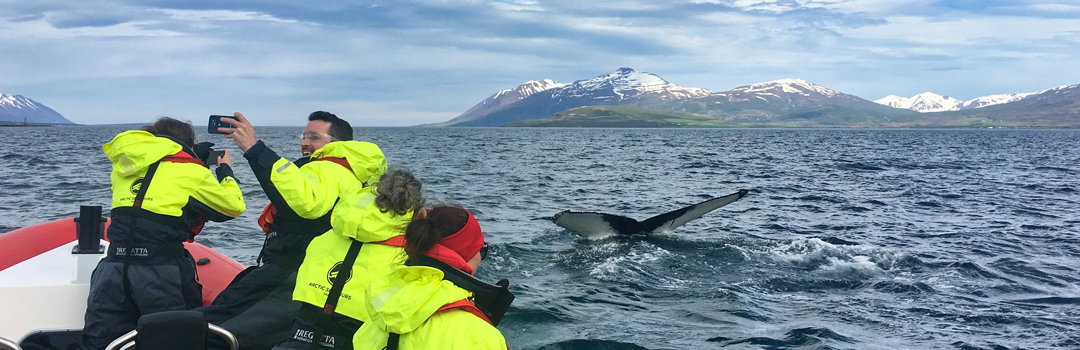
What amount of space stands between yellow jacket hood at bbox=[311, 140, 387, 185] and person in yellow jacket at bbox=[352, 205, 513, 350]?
1423mm

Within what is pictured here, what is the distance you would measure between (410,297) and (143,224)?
310 centimetres

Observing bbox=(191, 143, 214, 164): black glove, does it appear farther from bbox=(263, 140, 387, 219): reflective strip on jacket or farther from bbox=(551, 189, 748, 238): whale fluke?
bbox=(551, 189, 748, 238): whale fluke

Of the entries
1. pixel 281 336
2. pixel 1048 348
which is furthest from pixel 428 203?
pixel 1048 348

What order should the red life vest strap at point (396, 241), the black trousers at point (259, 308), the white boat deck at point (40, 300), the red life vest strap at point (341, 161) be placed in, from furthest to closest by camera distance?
1. the white boat deck at point (40, 300)
2. the black trousers at point (259, 308)
3. the red life vest strap at point (341, 161)
4. the red life vest strap at point (396, 241)

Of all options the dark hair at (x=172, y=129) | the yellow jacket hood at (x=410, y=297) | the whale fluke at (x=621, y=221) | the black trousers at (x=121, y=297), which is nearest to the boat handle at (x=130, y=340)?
the black trousers at (x=121, y=297)

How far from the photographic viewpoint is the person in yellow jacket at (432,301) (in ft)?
9.21

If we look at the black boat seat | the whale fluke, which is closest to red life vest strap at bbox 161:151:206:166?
the black boat seat

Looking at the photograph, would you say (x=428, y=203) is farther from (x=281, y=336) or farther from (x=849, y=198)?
(x=849, y=198)

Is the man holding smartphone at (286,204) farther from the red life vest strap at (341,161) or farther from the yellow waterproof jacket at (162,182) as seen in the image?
the yellow waterproof jacket at (162,182)

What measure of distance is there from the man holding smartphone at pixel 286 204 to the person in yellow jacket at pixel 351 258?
19.7 inches

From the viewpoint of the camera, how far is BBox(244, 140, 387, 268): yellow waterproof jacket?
162 inches

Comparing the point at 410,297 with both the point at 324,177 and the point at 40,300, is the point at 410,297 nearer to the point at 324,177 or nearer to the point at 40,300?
the point at 324,177

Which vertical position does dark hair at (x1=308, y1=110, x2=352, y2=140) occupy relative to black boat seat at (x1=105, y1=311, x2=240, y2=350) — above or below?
above

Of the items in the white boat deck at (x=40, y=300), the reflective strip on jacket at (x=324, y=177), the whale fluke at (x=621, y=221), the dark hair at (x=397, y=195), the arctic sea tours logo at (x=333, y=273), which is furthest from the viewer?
the whale fluke at (x=621, y=221)
